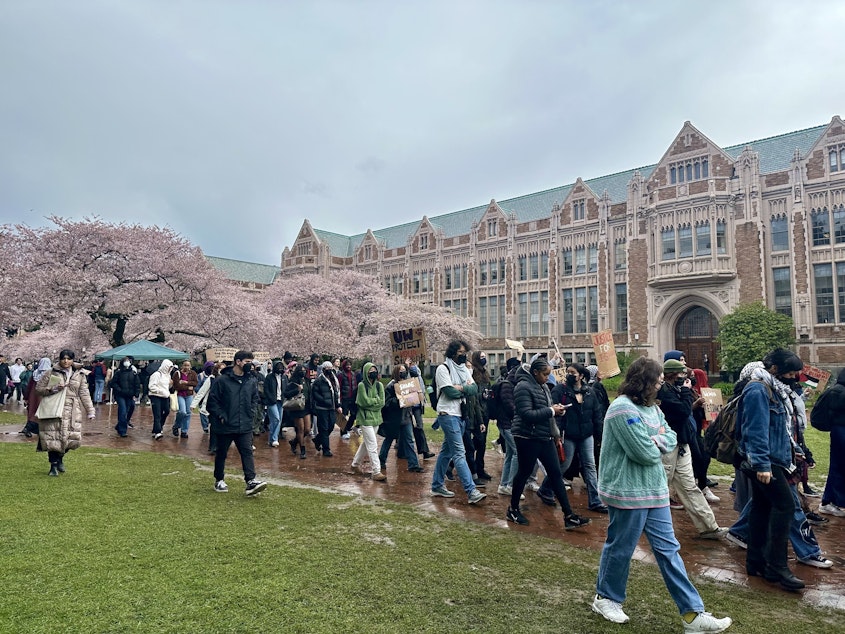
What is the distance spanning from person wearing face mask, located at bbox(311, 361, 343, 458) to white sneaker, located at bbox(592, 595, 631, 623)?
799 cm

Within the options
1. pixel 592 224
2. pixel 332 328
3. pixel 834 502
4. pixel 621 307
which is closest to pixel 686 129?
pixel 592 224

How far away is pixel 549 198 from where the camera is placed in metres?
47.8

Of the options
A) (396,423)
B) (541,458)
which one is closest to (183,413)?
(396,423)

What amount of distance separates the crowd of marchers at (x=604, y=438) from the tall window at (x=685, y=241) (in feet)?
89.7

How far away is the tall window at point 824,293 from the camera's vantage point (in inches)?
1259

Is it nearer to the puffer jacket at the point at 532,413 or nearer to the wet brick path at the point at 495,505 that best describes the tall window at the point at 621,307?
the wet brick path at the point at 495,505

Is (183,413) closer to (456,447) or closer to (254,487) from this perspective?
(254,487)

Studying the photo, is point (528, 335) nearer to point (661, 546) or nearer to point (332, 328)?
point (332, 328)

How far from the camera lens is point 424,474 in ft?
32.4

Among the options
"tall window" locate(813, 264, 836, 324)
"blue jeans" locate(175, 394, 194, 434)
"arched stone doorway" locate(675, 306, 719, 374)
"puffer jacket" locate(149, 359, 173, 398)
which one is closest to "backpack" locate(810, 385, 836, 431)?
"blue jeans" locate(175, 394, 194, 434)

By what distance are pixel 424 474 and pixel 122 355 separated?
13.8 metres

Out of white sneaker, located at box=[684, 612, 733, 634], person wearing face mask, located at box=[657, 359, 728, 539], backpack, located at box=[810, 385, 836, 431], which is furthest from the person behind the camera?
backpack, located at box=[810, 385, 836, 431]

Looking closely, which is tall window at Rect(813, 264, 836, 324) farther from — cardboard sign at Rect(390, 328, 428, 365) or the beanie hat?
the beanie hat

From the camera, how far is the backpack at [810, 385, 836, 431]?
7.14m
